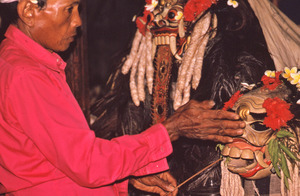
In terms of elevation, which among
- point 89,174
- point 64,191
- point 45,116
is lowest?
point 64,191

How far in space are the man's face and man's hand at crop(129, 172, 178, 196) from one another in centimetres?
83

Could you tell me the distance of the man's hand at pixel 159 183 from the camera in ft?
6.41

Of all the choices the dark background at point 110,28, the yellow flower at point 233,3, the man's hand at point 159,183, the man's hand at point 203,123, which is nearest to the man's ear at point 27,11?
the man's hand at point 203,123

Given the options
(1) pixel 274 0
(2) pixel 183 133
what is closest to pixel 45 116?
(2) pixel 183 133

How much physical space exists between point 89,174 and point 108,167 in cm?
8

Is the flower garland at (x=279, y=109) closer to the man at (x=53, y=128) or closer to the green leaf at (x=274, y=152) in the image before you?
the green leaf at (x=274, y=152)

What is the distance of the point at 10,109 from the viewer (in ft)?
4.50

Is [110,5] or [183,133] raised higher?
[110,5]

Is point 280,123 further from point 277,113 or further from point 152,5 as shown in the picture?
point 152,5

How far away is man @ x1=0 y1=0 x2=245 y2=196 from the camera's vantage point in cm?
135

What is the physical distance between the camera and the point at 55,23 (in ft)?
5.16

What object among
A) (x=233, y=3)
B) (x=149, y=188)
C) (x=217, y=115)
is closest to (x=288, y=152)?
(x=217, y=115)

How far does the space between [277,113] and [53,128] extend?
1.00 metres

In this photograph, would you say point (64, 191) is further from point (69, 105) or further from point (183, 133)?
point (183, 133)
